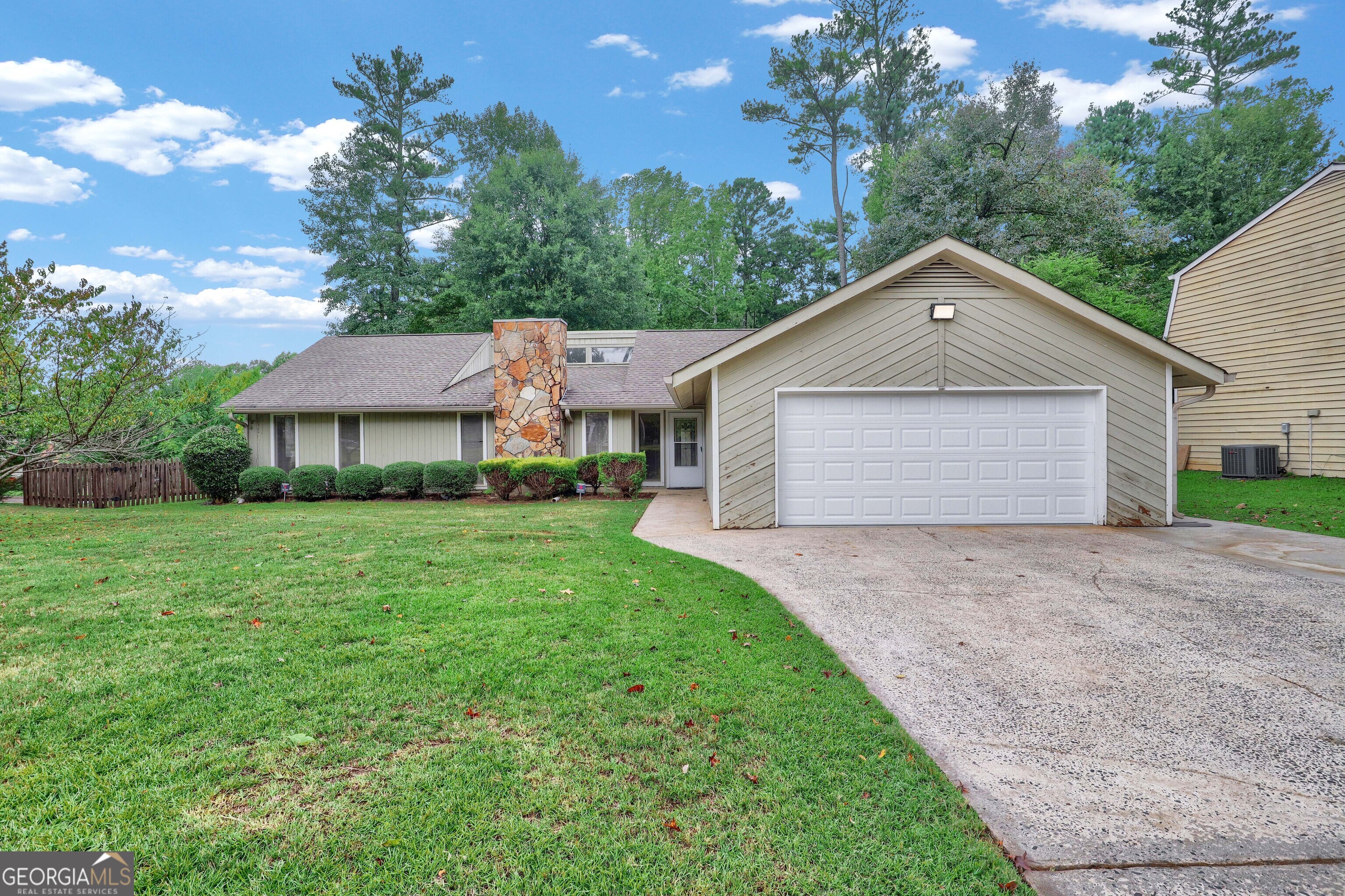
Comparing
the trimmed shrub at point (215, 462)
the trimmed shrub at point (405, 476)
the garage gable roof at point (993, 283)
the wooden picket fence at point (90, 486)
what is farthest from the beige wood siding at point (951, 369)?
the wooden picket fence at point (90, 486)

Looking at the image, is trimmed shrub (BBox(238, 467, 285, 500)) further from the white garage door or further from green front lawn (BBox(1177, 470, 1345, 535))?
green front lawn (BBox(1177, 470, 1345, 535))

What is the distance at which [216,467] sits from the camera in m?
14.0

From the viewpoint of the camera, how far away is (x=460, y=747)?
267 centimetres

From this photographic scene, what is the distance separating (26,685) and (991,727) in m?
4.94

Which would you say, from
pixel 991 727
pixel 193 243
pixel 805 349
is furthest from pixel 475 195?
pixel 991 727

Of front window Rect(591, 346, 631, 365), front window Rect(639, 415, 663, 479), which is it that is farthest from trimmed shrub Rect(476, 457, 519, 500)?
front window Rect(591, 346, 631, 365)

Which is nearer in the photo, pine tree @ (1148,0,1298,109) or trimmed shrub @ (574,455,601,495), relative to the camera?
trimmed shrub @ (574,455,601,495)

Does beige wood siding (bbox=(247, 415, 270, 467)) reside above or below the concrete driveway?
above

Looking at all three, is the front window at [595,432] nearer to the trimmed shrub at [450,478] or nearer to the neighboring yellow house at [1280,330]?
the trimmed shrub at [450,478]

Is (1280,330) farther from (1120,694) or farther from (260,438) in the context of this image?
(260,438)

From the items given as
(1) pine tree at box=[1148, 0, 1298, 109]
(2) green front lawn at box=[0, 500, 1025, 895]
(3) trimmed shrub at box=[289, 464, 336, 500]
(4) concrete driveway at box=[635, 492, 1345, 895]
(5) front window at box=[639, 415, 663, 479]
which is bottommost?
(4) concrete driveway at box=[635, 492, 1345, 895]

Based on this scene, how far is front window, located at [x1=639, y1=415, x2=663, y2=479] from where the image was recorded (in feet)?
53.3

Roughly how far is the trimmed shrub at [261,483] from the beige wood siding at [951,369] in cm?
1098

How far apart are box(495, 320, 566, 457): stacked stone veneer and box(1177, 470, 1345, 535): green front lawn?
12.7m
